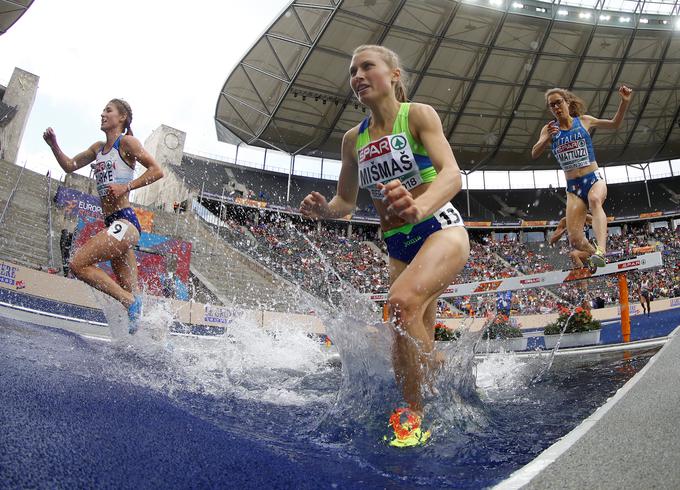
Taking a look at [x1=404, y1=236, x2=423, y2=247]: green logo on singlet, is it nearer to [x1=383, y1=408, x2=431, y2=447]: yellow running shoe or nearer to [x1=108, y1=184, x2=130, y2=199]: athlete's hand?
[x1=383, y1=408, x2=431, y2=447]: yellow running shoe

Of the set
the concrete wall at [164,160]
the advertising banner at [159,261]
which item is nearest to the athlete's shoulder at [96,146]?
the advertising banner at [159,261]

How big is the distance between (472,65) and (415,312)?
75.1ft

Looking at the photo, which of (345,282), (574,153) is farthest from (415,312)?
(574,153)

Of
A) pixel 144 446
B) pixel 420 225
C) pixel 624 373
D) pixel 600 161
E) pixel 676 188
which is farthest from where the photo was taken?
pixel 676 188

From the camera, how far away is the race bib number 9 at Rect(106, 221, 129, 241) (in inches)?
163

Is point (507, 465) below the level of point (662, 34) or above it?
below

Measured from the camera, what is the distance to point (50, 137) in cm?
439

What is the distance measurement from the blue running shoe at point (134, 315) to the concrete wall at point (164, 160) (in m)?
25.6

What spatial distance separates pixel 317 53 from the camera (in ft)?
68.5

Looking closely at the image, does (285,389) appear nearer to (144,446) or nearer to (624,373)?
(144,446)

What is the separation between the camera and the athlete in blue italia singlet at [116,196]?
160 inches

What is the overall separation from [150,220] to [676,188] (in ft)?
119

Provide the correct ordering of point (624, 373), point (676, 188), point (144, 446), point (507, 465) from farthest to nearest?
point (676, 188), point (624, 373), point (507, 465), point (144, 446)

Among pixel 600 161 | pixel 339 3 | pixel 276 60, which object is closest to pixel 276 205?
pixel 276 60
